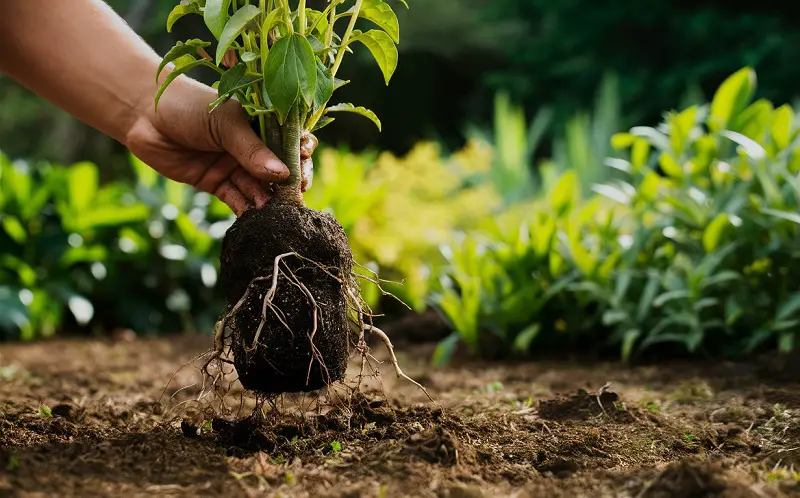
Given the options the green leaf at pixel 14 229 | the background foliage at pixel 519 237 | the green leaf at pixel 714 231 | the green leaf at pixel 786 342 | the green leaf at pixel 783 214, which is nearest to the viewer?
the green leaf at pixel 783 214

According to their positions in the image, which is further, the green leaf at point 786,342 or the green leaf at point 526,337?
the green leaf at point 526,337

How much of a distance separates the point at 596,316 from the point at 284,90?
7.51 ft

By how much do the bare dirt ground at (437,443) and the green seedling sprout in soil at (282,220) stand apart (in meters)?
0.17

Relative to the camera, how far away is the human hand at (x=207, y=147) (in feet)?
7.13

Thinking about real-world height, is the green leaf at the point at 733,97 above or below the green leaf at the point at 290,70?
above

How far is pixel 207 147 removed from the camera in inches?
95.4

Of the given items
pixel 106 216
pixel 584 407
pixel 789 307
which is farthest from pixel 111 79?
pixel 789 307

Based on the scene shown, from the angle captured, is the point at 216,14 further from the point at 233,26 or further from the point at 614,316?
the point at 614,316

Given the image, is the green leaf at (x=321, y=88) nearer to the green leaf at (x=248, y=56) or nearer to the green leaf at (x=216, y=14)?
the green leaf at (x=248, y=56)

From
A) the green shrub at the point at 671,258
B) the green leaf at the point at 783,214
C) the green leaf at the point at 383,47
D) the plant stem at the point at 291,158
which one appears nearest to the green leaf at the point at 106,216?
the green shrub at the point at 671,258

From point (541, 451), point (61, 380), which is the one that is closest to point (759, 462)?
point (541, 451)

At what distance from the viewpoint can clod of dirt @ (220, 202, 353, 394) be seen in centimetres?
210

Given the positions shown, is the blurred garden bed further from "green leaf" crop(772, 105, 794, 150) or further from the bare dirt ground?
the bare dirt ground

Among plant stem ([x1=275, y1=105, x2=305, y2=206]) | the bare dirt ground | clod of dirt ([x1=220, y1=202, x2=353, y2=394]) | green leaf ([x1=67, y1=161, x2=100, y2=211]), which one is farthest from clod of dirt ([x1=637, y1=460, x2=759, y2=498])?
green leaf ([x1=67, y1=161, x2=100, y2=211])
